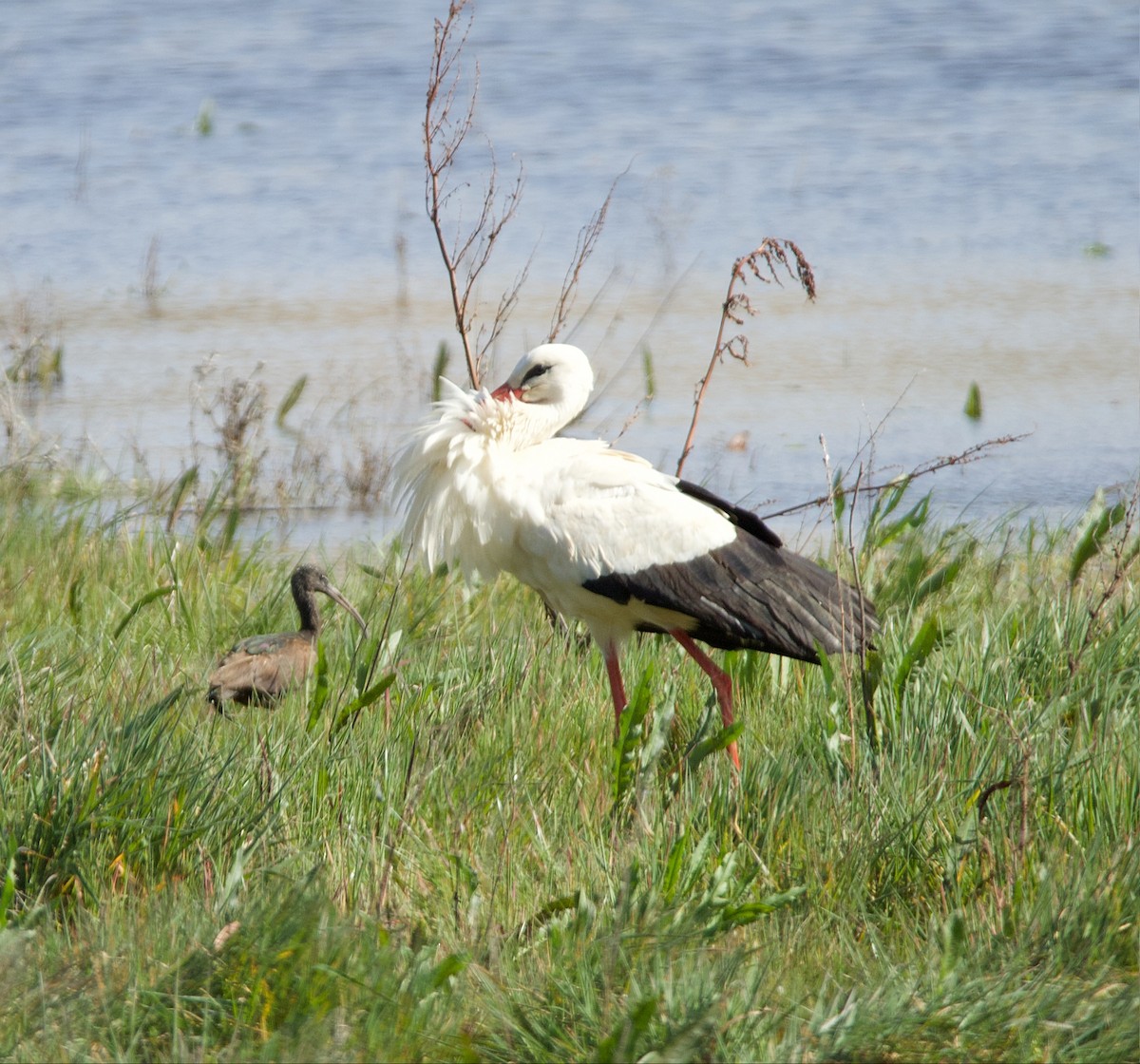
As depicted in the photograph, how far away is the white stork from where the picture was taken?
13.8 ft

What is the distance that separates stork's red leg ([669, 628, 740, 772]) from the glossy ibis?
34.1 inches

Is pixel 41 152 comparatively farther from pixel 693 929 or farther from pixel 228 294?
pixel 693 929

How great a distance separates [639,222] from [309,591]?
18.3 ft

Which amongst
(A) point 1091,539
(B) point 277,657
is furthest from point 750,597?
(B) point 277,657

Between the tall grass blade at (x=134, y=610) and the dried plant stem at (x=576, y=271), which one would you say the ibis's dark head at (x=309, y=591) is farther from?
the dried plant stem at (x=576, y=271)

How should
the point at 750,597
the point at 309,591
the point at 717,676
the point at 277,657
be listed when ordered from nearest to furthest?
1. the point at 717,676
2. the point at 750,597
3. the point at 277,657
4. the point at 309,591

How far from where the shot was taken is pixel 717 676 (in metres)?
4.15

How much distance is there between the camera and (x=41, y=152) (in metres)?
12.0

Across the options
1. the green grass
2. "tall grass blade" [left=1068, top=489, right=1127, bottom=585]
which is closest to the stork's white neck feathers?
the green grass

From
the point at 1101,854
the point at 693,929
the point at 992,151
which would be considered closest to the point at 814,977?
the point at 693,929

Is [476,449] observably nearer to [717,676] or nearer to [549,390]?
[549,390]

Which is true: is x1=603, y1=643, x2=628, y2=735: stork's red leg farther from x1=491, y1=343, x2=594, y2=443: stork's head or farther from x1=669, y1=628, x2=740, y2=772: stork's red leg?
x1=491, y1=343, x2=594, y2=443: stork's head

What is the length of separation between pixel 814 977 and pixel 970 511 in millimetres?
4525

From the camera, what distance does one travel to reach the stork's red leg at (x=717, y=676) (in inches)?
155
